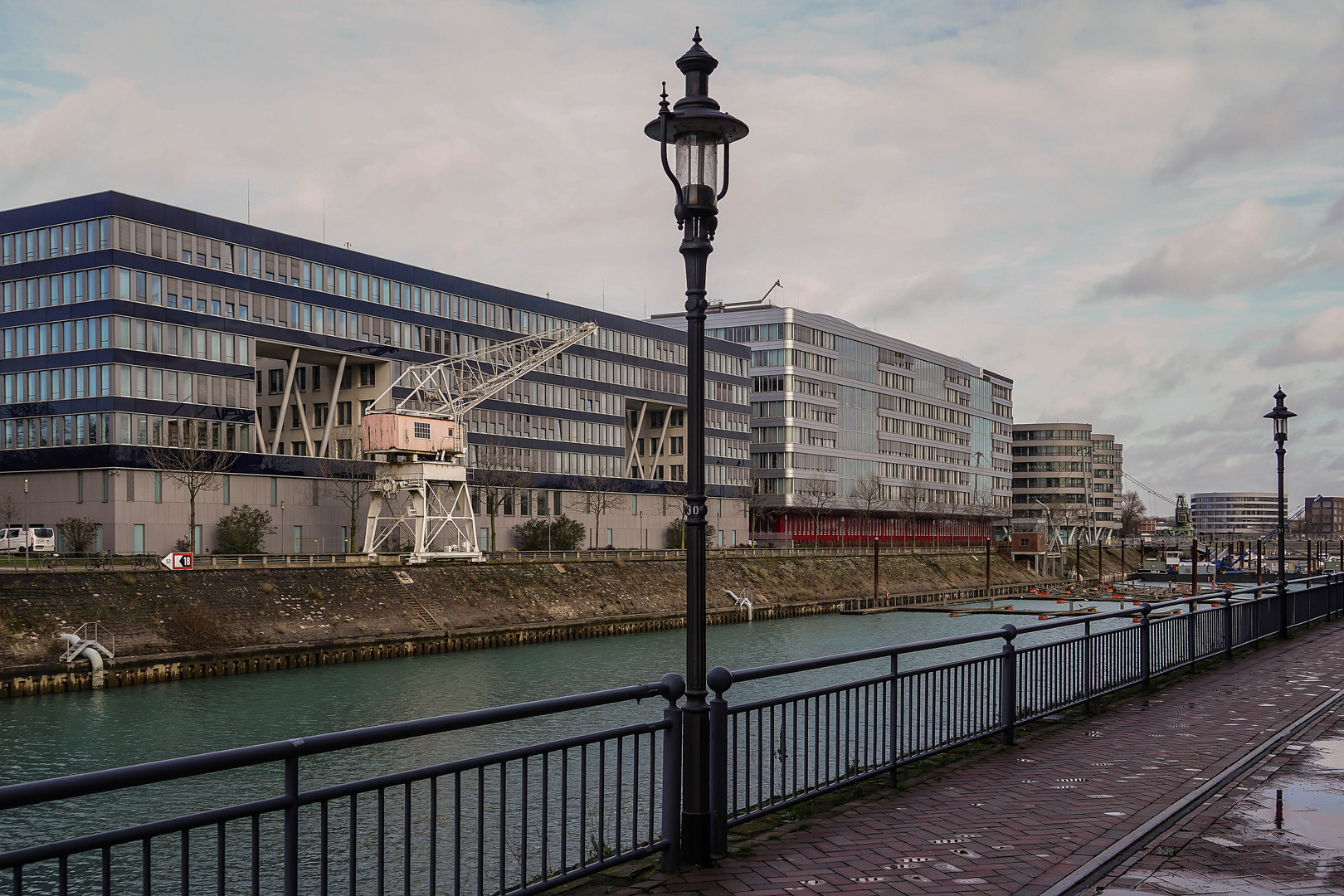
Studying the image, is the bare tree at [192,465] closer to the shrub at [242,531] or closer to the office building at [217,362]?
the office building at [217,362]

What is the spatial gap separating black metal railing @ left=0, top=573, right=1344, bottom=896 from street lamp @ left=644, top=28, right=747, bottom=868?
5.1 inches

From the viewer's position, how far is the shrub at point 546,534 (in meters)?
80.1

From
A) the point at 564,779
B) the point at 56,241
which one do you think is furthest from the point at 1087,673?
the point at 56,241

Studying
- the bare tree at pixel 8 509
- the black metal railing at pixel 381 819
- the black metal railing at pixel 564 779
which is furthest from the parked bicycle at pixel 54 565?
the black metal railing at pixel 381 819

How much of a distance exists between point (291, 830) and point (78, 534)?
191 feet

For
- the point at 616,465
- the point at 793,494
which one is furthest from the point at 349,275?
the point at 793,494

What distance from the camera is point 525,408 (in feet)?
275

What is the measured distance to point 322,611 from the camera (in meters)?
45.9

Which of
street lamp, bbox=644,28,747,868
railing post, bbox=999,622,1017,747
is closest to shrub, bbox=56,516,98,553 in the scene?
railing post, bbox=999,622,1017,747

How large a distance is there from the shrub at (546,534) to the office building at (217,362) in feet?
3.63

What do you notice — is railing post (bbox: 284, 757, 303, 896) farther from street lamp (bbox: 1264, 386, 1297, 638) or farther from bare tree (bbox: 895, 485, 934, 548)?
bare tree (bbox: 895, 485, 934, 548)

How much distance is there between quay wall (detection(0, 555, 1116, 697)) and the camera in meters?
36.8

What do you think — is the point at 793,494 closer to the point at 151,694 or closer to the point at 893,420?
the point at 893,420

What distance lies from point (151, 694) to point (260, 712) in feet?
17.8
